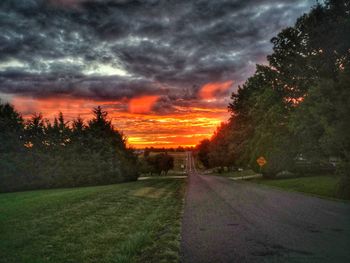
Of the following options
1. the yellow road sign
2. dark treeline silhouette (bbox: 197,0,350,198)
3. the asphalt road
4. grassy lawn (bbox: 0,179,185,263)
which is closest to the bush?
dark treeline silhouette (bbox: 197,0,350,198)

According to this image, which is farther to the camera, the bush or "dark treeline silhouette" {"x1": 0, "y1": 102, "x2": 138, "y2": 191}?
"dark treeline silhouette" {"x1": 0, "y1": 102, "x2": 138, "y2": 191}

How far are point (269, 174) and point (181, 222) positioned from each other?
39.5m

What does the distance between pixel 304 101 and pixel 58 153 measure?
2731 cm

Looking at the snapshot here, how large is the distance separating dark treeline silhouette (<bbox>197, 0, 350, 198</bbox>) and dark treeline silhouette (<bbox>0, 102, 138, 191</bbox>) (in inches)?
847

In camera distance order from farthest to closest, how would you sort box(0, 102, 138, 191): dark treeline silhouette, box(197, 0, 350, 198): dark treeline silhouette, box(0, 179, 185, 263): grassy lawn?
1. box(0, 102, 138, 191): dark treeline silhouette
2. box(197, 0, 350, 198): dark treeline silhouette
3. box(0, 179, 185, 263): grassy lawn

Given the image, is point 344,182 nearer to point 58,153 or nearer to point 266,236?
point 266,236

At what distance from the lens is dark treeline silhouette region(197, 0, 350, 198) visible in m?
24.5

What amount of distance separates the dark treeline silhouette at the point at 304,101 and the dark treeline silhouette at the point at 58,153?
70.6 ft

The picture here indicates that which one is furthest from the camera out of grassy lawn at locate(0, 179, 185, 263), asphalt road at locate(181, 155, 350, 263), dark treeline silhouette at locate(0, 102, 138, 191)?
dark treeline silhouette at locate(0, 102, 138, 191)

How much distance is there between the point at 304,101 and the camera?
32.4m

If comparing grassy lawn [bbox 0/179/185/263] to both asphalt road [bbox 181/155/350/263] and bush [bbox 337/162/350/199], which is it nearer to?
asphalt road [bbox 181/155/350/263]

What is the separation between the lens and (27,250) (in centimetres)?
852

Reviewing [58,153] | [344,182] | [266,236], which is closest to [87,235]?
[266,236]

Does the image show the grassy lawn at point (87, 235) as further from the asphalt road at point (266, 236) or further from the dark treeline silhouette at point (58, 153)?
the dark treeline silhouette at point (58, 153)
